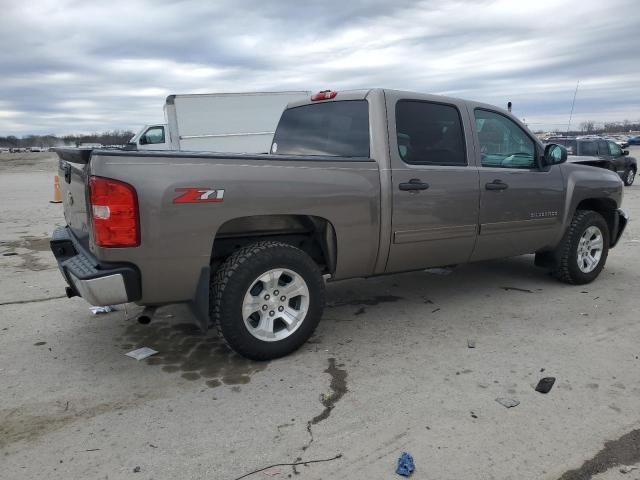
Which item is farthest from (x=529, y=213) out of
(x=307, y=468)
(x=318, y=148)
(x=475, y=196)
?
Result: (x=307, y=468)

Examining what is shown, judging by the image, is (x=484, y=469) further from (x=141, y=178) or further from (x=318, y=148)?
(x=318, y=148)

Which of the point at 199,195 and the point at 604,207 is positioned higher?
the point at 199,195

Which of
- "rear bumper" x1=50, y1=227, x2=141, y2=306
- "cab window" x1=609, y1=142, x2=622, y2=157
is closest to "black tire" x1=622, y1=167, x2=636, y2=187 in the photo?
"cab window" x1=609, y1=142, x2=622, y2=157

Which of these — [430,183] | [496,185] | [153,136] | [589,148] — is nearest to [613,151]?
[589,148]

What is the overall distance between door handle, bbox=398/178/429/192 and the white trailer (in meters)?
10.9

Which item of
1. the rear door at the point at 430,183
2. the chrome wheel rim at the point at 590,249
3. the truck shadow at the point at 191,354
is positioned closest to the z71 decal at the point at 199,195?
the truck shadow at the point at 191,354

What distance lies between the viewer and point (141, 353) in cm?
384

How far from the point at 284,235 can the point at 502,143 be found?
2.39 metres

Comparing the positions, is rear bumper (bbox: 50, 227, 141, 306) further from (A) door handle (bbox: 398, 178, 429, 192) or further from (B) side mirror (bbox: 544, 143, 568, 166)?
(B) side mirror (bbox: 544, 143, 568, 166)

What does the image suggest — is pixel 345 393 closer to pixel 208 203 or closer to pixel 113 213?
pixel 208 203

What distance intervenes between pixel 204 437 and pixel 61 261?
6.06 feet

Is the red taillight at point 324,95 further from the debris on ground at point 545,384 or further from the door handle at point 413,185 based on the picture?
the debris on ground at point 545,384

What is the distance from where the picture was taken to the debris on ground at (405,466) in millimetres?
2455

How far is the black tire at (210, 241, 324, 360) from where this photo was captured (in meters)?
3.40
